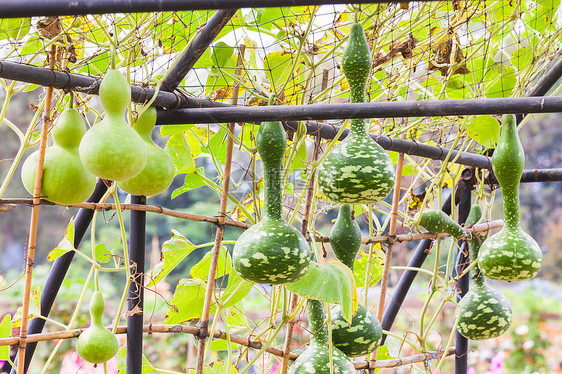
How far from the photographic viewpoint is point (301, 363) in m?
0.80

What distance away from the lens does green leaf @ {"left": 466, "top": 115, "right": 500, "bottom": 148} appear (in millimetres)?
925

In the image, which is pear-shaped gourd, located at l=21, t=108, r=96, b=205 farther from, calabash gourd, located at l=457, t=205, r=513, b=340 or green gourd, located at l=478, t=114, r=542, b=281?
calabash gourd, located at l=457, t=205, r=513, b=340

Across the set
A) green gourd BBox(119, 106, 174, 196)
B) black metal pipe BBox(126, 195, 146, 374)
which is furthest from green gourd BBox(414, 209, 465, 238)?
green gourd BBox(119, 106, 174, 196)

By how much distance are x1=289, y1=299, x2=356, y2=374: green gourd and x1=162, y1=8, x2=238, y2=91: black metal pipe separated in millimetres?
393

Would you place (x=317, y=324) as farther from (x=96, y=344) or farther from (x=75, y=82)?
(x=75, y=82)

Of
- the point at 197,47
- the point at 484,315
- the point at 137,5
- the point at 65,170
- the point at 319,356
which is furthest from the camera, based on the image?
the point at 484,315

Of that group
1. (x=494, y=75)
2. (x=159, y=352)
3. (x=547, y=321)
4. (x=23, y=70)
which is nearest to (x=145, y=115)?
(x=23, y=70)

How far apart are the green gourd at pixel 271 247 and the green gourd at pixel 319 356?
7.6 inches

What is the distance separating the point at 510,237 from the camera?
3.05 feet

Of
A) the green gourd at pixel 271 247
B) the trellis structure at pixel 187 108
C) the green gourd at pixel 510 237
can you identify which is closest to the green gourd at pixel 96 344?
the trellis structure at pixel 187 108

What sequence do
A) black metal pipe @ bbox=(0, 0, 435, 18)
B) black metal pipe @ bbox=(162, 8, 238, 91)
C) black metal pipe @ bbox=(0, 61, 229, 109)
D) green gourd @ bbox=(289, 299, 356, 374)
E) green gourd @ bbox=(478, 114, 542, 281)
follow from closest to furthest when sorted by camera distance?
black metal pipe @ bbox=(0, 0, 435, 18) → black metal pipe @ bbox=(0, 61, 229, 109) → black metal pipe @ bbox=(162, 8, 238, 91) → green gourd @ bbox=(289, 299, 356, 374) → green gourd @ bbox=(478, 114, 542, 281)

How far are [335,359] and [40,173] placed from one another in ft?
1.63

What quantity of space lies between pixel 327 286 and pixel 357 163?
0.16 meters

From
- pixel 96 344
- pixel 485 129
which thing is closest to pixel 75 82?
pixel 96 344
